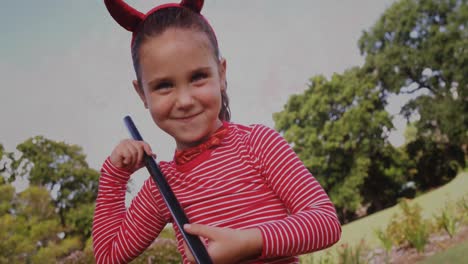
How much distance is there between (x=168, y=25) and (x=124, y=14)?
16cm

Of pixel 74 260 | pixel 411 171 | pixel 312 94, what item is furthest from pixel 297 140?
pixel 74 260

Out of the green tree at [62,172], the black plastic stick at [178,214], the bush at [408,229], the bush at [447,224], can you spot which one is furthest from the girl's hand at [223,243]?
the green tree at [62,172]

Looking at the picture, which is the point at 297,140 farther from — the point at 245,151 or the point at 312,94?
the point at 245,151

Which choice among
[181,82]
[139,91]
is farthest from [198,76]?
[139,91]

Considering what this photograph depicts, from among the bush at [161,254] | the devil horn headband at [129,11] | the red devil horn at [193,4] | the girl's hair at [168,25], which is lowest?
the girl's hair at [168,25]

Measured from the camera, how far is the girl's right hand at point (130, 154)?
1.36 meters

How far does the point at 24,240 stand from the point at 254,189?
10.3 meters

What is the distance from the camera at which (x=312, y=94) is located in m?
25.9

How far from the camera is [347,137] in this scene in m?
25.6

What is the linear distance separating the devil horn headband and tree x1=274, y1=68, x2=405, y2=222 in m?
23.3

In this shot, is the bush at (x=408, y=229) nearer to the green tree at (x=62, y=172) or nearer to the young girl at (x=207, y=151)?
the young girl at (x=207, y=151)

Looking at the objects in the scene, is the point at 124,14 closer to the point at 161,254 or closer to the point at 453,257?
the point at 453,257

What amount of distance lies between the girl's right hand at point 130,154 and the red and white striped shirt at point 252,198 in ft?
0.28

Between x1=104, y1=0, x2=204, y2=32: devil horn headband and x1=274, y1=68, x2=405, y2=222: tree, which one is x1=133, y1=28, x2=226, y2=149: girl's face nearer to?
x1=104, y1=0, x2=204, y2=32: devil horn headband
